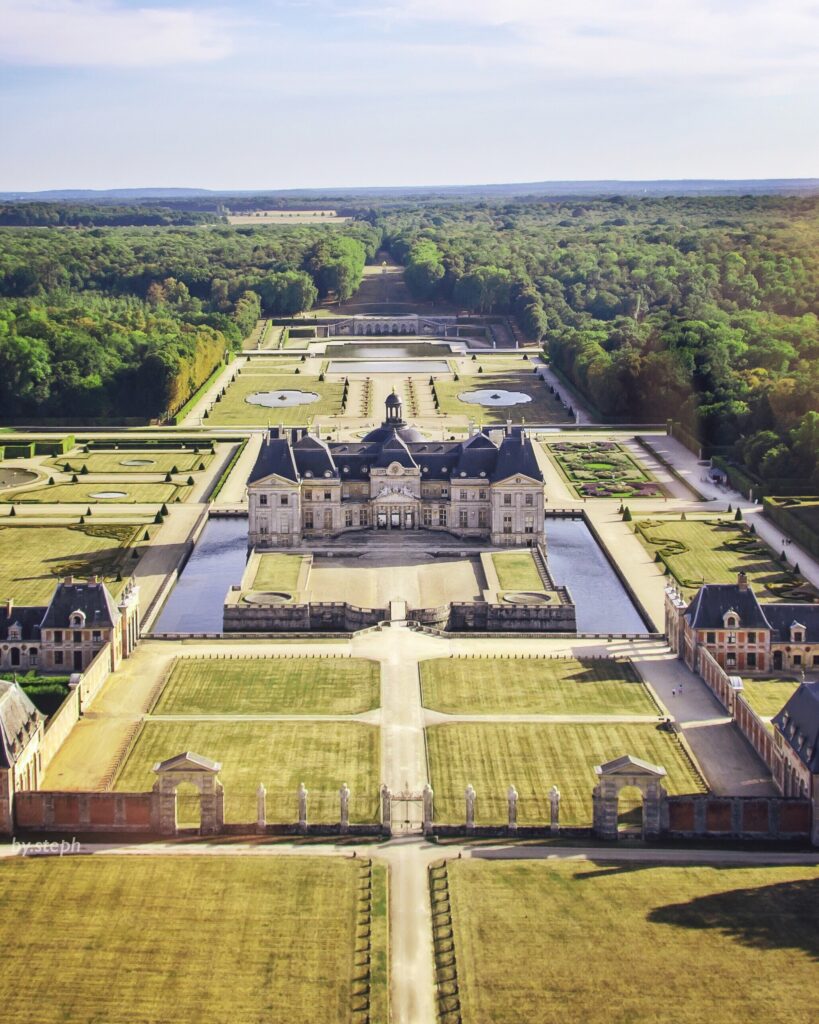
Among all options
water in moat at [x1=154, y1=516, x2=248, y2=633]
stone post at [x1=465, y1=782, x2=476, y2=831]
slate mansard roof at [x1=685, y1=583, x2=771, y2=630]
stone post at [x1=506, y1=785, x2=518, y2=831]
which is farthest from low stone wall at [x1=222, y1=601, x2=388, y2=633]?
stone post at [x1=506, y1=785, x2=518, y2=831]

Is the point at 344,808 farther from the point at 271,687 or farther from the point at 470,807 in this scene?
the point at 271,687

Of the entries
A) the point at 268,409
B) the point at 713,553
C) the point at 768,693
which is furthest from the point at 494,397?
the point at 768,693

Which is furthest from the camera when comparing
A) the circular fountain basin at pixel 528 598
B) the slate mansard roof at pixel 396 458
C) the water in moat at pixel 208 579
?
the slate mansard roof at pixel 396 458

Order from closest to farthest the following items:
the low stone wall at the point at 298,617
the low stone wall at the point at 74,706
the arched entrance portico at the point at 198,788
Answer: the arched entrance portico at the point at 198,788
the low stone wall at the point at 74,706
the low stone wall at the point at 298,617

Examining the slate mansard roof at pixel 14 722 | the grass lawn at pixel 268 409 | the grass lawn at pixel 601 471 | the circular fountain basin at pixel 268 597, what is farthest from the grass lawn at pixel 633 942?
the grass lawn at pixel 268 409

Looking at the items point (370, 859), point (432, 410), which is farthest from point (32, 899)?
point (432, 410)

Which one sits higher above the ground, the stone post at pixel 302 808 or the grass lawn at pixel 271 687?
the stone post at pixel 302 808

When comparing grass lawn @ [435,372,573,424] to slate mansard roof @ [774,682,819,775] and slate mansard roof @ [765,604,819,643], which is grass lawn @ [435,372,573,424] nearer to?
slate mansard roof @ [765,604,819,643]

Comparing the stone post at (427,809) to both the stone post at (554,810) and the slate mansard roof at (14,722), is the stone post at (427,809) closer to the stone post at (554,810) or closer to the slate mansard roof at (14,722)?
the stone post at (554,810)
